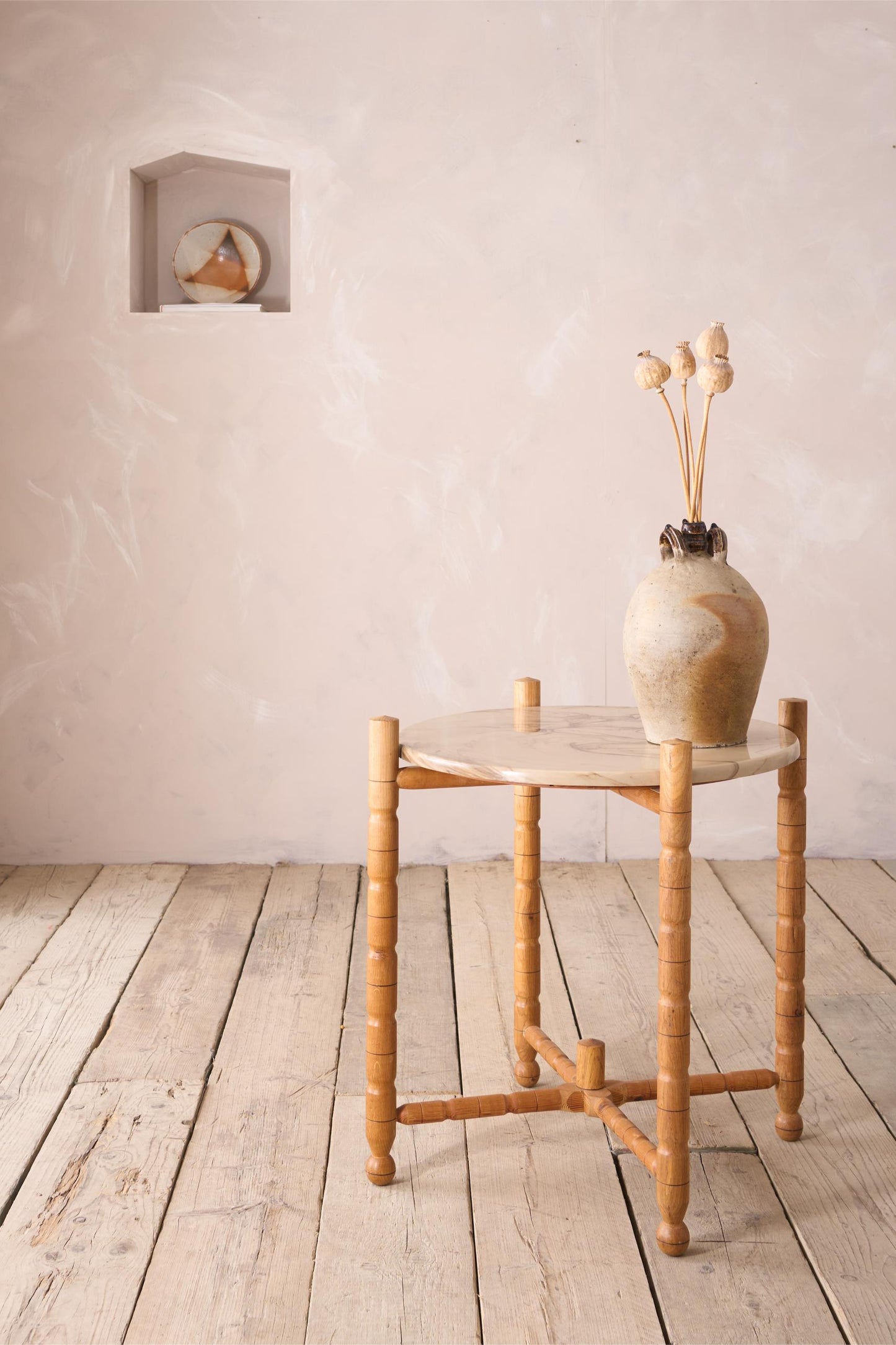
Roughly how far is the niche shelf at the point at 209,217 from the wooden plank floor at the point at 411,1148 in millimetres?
1638

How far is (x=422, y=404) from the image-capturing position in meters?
2.99

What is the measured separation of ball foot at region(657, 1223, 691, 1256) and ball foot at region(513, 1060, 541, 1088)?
1.46 feet

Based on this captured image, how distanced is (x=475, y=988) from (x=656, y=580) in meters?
1.06

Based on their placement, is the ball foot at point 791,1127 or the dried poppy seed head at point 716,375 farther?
the ball foot at point 791,1127

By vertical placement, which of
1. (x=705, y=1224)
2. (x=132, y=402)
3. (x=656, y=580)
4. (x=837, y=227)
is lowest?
(x=705, y=1224)

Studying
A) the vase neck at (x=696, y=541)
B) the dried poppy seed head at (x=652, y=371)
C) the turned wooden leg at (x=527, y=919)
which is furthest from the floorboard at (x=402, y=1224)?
the dried poppy seed head at (x=652, y=371)

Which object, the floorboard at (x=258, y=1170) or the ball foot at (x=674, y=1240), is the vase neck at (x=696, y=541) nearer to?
the ball foot at (x=674, y=1240)

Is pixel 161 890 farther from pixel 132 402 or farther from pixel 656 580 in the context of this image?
pixel 656 580

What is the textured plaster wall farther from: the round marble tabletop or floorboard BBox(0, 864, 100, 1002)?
the round marble tabletop

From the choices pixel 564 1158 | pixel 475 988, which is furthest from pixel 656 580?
pixel 475 988

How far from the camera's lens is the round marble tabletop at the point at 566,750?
1.35 m

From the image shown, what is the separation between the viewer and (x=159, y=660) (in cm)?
303

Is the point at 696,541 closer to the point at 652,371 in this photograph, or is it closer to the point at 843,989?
the point at 652,371

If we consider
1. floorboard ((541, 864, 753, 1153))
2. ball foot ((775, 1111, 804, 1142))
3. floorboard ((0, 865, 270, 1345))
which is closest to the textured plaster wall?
floorboard ((541, 864, 753, 1153))
